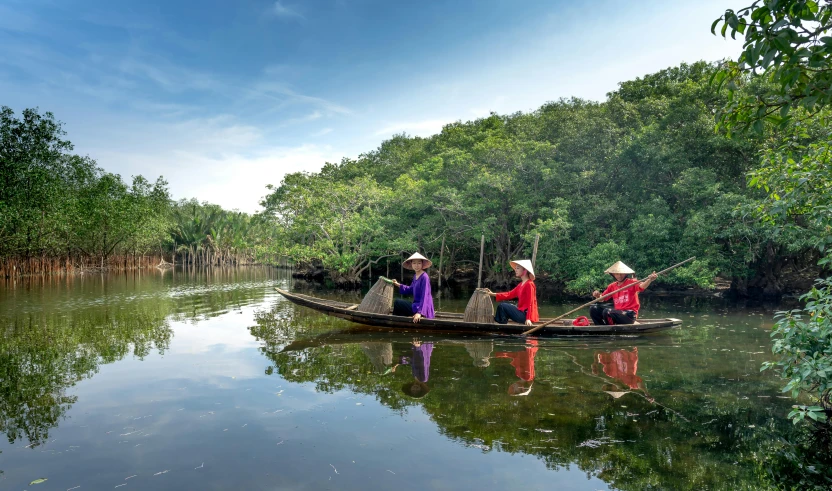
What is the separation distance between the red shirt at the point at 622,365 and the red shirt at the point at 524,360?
986mm

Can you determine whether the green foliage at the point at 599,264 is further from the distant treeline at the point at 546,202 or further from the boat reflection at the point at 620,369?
the boat reflection at the point at 620,369

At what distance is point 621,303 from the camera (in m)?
9.09

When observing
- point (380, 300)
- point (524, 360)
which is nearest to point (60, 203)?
point (380, 300)

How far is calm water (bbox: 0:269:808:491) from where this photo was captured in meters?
3.57

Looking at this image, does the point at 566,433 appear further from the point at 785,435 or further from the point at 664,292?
the point at 664,292

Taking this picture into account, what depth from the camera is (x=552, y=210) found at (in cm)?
1598

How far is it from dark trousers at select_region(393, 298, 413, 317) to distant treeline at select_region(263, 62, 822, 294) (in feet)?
23.5

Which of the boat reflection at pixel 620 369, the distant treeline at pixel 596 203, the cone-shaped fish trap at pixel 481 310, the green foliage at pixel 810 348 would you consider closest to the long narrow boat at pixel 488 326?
the cone-shaped fish trap at pixel 481 310

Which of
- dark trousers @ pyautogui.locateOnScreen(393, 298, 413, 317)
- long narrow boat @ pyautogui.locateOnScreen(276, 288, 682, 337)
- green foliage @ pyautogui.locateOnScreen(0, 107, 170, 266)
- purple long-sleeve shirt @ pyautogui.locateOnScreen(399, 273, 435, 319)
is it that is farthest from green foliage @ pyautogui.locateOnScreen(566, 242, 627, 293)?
green foliage @ pyautogui.locateOnScreen(0, 107, 170, 266)

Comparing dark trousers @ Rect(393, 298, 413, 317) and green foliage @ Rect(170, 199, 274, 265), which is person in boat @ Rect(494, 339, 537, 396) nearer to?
dark trousers @ Rect(393, 298, 413, 317)

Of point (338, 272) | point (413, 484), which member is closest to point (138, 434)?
point (413, 484)

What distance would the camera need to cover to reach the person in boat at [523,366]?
218 inches

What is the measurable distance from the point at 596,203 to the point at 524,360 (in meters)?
10.5

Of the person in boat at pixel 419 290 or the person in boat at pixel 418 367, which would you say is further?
the person in boat at pixel 419 290
